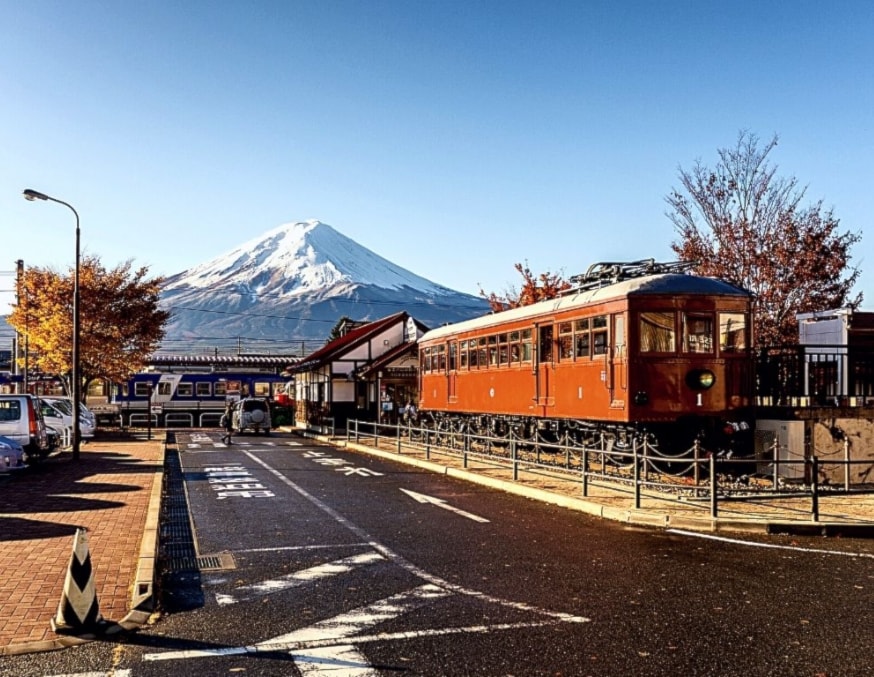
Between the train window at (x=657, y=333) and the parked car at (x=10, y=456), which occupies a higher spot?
the train window at (x=657, y=333)

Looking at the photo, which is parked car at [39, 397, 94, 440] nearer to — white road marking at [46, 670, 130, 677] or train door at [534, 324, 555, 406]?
train door at [534, 324, 555, 406]

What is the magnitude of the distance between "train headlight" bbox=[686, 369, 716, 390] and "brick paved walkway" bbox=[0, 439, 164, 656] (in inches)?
393

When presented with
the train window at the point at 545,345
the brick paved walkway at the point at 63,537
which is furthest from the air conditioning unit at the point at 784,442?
the brick paved walkway at the point at 63,537

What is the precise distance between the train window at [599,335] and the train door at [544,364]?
6.30 feet

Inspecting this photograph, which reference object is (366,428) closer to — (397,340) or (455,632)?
(397,340)

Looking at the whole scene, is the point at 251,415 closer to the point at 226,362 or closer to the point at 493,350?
the point at 493,350

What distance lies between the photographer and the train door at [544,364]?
20672 millimetres

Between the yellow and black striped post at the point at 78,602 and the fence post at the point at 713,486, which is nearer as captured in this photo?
the yellow and black striped post at the point at 78,602

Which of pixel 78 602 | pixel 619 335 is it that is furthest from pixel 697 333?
pixel 78 602

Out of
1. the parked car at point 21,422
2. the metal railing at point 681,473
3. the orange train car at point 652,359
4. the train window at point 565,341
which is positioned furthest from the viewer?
the parked car at point 21,422

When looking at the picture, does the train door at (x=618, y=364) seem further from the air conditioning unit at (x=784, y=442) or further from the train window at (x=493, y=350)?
the train window at (x=493, y=350)

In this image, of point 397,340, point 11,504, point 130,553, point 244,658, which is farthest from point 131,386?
point 244,658

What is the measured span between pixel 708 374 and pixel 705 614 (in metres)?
10.6

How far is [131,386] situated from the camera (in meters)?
54.2
